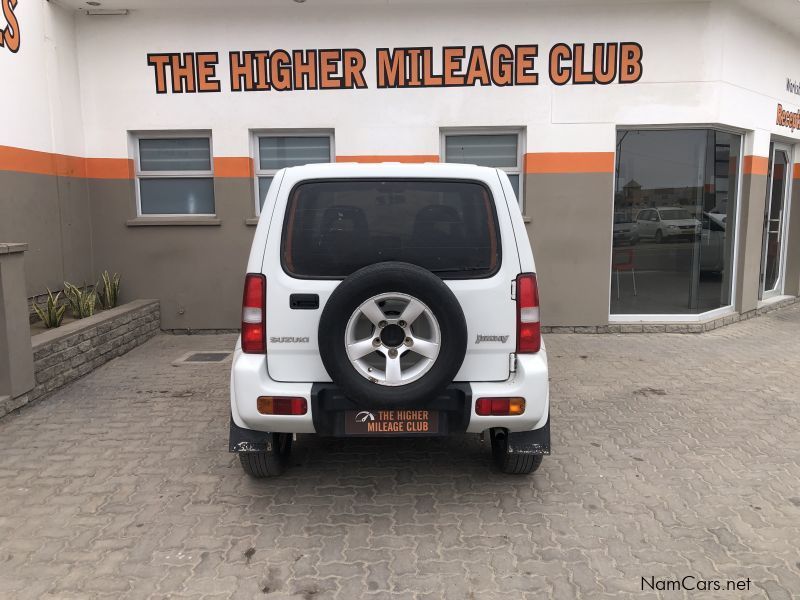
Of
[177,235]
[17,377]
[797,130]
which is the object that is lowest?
[17,377]

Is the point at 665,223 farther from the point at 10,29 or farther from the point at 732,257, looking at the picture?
the point at 10,29

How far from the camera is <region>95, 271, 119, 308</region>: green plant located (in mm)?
7837

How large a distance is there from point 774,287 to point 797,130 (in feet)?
8.62

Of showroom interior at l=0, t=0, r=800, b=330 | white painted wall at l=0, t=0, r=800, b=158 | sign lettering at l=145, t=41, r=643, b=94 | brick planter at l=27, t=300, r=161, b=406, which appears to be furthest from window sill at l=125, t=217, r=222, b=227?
sign lettering at l=145, t=41, r=643, b=94

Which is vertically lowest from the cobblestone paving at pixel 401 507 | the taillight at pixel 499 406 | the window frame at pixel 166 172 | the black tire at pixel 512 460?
the cobblestone paving at pixel 401 507

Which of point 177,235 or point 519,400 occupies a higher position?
point 177,235

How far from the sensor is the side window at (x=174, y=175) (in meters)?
8.23

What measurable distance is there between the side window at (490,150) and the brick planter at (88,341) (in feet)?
14.7

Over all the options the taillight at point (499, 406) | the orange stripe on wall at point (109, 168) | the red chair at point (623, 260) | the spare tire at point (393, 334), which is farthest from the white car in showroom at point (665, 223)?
the orange stripe on wall at point (109, 168)

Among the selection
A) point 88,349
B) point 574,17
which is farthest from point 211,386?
point 574,17

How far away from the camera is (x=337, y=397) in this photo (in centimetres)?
330

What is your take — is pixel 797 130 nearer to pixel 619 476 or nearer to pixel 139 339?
pixel 619 476

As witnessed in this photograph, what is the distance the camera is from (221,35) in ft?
25.7

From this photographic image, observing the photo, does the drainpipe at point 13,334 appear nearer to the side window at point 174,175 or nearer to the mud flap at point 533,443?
the side window at point 174,175
